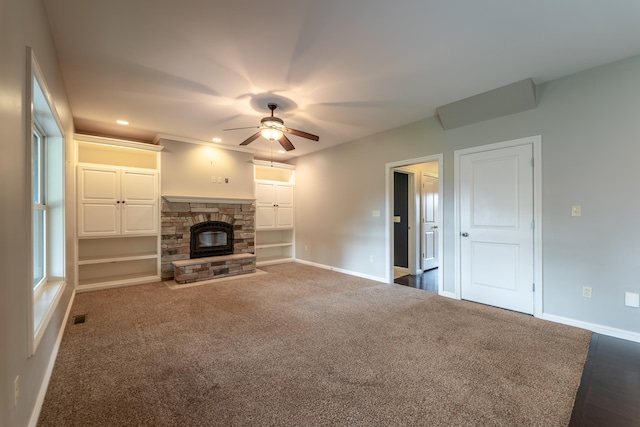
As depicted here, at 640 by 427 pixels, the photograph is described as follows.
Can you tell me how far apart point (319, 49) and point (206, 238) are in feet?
13.5

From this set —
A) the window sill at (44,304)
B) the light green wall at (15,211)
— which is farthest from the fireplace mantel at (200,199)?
the light green wall at (15,211)

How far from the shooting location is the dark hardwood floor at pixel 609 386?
1640 mm

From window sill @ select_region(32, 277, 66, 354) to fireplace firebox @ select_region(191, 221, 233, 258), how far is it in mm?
2467

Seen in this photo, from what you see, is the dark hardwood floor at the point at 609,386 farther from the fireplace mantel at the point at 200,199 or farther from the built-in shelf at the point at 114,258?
the built-in shelf at the point at 114,258

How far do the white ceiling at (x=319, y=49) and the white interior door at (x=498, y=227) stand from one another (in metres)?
0.93

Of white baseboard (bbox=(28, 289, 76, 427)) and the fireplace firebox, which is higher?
the fireplace firebox

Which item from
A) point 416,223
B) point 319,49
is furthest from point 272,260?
point 319,49

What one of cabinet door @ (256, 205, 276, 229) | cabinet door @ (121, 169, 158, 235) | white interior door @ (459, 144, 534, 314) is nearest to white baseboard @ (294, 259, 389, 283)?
cabinet door @ (256, 205, 276, 229)

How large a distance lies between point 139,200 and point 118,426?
12.8 feet

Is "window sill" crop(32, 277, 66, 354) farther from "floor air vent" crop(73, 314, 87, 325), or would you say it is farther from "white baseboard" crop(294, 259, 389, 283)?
"white baseboard" crop(294, 259, 389, 283)

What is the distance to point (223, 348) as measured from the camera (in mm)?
2443

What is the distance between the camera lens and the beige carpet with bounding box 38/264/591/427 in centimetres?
164

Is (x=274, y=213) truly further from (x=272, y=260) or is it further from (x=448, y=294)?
(x=448, y=294)

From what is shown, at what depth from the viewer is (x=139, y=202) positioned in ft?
15.2
